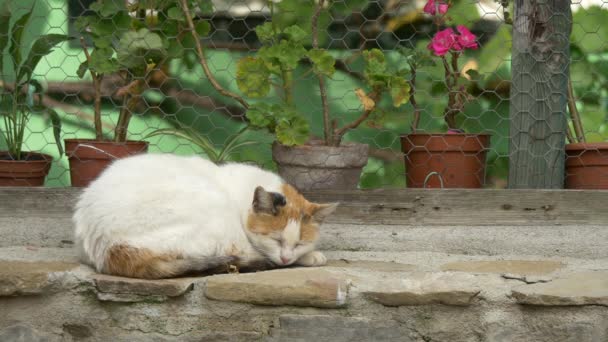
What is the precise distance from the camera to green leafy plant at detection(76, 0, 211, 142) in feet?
11.0

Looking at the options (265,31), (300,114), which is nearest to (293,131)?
(300,114)

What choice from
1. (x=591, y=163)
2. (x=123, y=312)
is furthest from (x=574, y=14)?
(x=123, y=312)

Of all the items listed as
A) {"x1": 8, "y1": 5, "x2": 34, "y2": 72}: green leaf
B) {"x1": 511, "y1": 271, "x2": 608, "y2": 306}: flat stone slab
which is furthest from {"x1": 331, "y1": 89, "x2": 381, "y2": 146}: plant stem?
{"x1": 8, "y1": 5, "x2": 34, "y2": 72}: green leaf

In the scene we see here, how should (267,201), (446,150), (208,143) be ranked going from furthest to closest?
(208,143) < (446,150) < (267,201)

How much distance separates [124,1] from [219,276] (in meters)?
1.46

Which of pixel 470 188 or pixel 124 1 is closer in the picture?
pixel 470 188

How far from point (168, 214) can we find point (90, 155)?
87cm

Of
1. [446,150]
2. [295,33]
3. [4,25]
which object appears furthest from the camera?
[4,25]

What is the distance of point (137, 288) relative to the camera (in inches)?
99.7

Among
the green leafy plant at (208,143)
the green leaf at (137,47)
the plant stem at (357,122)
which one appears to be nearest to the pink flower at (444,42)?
the plant stem at (357,122)

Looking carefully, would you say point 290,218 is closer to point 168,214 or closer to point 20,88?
point 168,214

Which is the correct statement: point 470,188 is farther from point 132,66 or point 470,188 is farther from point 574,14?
point 132,66

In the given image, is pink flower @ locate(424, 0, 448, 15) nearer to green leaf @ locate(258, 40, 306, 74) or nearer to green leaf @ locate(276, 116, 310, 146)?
green leaf @ locate(258, 40, 306, 74)

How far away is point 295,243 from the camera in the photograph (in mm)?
2771
